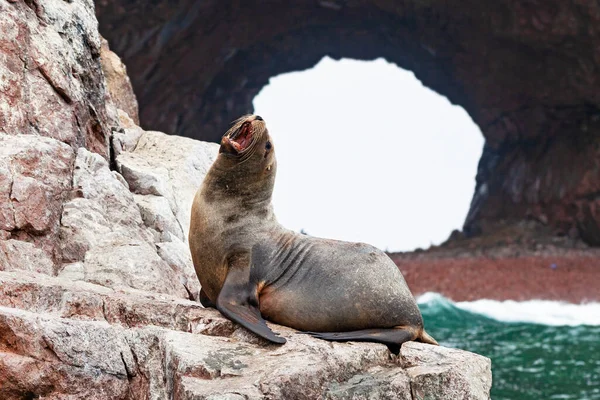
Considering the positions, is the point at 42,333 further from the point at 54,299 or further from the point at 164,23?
the point at 164,23

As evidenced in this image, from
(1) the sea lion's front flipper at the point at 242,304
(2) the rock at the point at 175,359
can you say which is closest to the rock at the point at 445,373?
(2) the rock at the point at 175,359

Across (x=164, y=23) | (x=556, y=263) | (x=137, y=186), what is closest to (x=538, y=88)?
(x=556, y=263)

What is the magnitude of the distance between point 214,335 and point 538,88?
2033 cm

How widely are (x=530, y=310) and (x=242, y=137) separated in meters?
11.1

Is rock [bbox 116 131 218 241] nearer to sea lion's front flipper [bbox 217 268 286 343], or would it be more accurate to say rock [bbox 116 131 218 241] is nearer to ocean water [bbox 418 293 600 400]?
sea lion's front flipper [bbox 217 268 286 343]

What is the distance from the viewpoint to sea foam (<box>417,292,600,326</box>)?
12867 mm

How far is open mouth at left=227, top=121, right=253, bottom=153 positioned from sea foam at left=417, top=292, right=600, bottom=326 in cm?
975

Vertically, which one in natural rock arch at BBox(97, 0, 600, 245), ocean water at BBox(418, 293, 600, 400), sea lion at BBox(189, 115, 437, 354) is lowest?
ocean water at BBox(418, 293, 600, 400)

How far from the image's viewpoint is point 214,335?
345cm

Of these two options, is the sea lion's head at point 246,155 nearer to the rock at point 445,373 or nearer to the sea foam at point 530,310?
the rock at point 445,373

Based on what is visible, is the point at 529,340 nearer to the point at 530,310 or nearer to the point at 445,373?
the point at 530,310

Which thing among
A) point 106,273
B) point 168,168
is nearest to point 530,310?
point 168,168

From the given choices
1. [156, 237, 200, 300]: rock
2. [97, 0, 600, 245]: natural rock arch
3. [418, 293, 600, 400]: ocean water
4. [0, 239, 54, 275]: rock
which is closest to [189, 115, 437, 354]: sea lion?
[0, 239, 54, 275]: rock

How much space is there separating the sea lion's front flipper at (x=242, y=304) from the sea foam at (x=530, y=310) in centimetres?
980
